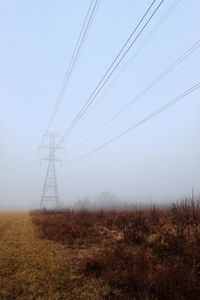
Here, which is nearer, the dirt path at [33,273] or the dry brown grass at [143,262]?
the dry brown grass at [143,262]

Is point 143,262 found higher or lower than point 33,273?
higher

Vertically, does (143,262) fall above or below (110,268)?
above

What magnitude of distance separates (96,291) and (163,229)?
4083mm

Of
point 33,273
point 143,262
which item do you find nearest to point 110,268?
point 143,262

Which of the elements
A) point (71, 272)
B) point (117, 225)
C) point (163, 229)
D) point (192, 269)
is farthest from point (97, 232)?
point (192, 269)

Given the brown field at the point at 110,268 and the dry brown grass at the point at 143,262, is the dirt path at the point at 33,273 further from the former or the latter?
the dry brown grass at the point at 143,262

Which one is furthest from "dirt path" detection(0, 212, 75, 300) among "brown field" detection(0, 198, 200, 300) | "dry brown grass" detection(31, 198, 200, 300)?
"dry brown grass" detection(31, 198, 200, 300)

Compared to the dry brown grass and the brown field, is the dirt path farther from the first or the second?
the dry brown grass

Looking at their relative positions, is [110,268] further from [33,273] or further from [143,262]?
[33,273]

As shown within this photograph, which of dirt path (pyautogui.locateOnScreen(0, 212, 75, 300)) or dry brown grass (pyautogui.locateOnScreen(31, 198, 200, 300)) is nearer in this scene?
dry brown grass (pyautogui.locateOnScreen(31, 198, 200, 300))

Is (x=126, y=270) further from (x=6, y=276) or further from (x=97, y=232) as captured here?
(x=97, y=232)

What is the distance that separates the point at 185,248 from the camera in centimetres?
457

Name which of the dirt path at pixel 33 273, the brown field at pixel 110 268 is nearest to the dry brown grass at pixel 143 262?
the brown field at pixel 110 268

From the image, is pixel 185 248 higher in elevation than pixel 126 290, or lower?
higher
